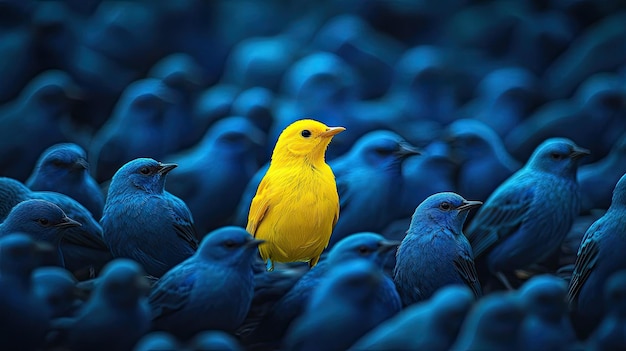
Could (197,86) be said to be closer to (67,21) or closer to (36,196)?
(67,21)

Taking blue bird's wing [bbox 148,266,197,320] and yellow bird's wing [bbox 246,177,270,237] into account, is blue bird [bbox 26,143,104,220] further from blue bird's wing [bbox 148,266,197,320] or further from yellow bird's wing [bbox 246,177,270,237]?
blue bird's wing [bbox 148,266,197,320]

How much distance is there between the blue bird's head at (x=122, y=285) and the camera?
473 centimetres

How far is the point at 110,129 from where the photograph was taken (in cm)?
857

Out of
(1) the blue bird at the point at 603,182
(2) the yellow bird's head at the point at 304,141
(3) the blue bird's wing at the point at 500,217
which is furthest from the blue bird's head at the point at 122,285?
(1) the blue bird at the point at 603,182

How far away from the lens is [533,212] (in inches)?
251

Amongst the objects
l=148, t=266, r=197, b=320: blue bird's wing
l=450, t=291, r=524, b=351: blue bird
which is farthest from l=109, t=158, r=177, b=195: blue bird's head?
l=450, t=291, r=524, b=351: blue bird

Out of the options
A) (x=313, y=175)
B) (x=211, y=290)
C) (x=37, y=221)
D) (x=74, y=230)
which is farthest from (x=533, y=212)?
(x=37, y=221)

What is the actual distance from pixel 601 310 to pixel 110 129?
4.45 m

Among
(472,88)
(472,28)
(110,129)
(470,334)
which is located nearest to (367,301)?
(470,334)

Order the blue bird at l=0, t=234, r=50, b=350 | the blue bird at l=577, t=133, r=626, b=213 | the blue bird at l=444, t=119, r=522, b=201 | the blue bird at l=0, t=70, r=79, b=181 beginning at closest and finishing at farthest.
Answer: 1. the blue bird at l=0, t=234, r=50, b=350
2. the blue bird at l=577, t=133, r=626, b=213
3. the blue bird at l=444, t=119, r=522, b=201
4. the blue bird at l=0, t=70, r=79, b=181

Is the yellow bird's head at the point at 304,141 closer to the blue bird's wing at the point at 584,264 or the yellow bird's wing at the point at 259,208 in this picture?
the yellow bird's wing at the point at 259,208

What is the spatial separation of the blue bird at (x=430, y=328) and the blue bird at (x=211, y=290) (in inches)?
31.1

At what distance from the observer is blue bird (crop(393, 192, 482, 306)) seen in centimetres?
544

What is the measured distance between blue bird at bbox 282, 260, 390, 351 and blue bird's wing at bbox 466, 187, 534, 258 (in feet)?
5.88
